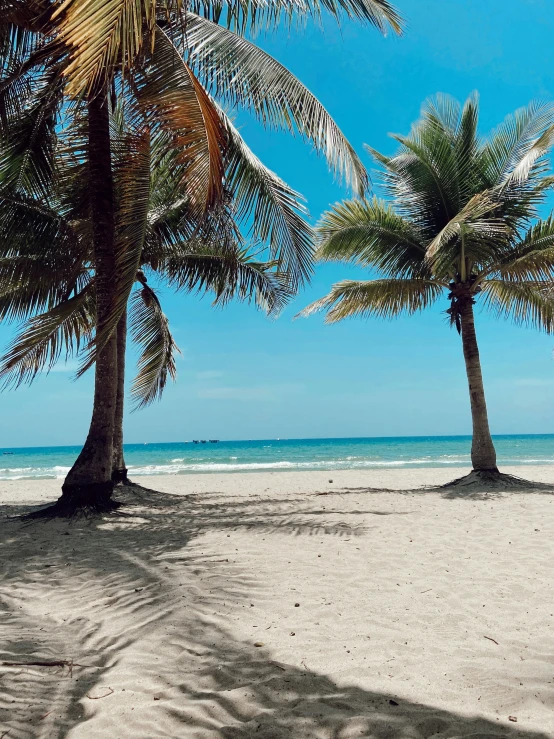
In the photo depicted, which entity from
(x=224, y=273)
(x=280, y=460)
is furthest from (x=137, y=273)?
(x=280, y=460)

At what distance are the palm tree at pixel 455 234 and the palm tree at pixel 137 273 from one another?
2157 millimetres

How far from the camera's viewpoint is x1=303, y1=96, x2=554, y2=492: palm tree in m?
10.9

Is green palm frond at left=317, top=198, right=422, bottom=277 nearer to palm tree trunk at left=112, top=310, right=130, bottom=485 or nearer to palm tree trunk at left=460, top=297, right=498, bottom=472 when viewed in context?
palm tree trunk at left=460, top=297, right=498, bottom=472

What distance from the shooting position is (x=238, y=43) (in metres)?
6.44

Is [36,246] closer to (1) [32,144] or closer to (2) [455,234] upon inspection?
(1) [32,144]

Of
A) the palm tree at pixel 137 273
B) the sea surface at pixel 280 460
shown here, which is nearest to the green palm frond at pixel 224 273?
the palm tree at pixel 137 273

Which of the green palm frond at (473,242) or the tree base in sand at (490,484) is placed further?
the tree base in sand at (490,484)

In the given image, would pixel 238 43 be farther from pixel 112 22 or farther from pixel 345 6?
pixel 112 22

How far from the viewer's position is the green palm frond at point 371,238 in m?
11.3

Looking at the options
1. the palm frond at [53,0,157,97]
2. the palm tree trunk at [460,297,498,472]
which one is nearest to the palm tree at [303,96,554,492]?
the palm tree trunk at [460,297,498,472]

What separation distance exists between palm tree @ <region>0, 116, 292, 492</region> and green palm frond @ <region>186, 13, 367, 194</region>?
926mm

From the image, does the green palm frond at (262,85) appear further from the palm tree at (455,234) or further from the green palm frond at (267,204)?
the palm tree at (455,234)

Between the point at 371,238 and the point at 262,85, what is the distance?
560 cm

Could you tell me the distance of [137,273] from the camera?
9.85 metres
